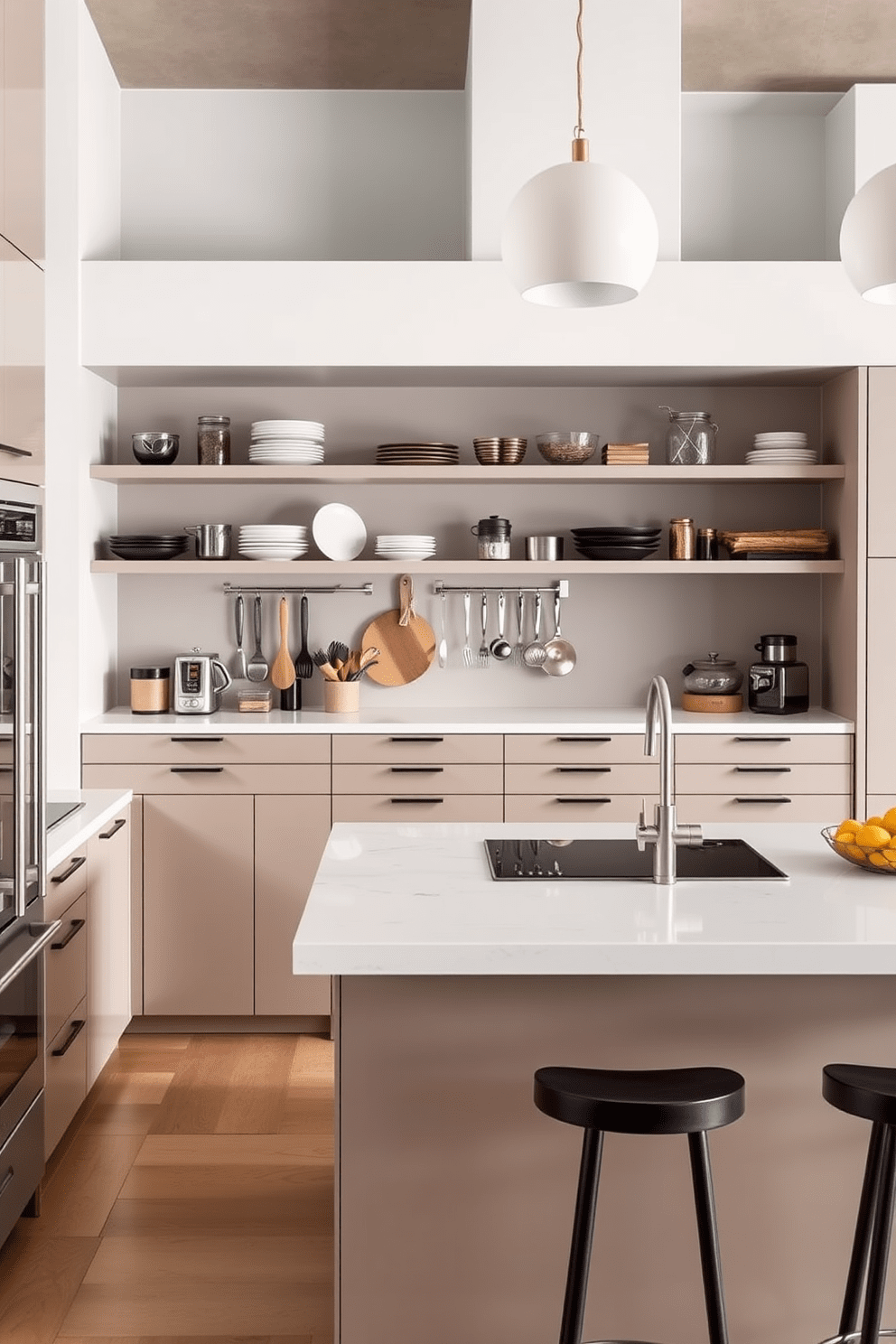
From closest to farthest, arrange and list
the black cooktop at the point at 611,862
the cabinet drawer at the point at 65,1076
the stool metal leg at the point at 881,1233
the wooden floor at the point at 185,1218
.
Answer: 1. the stool metal leg at the point at 881,1233
2. the black cooktop at the point at 611,862
3. the wooden floor at the point at 185,1218
4. the cabinet drawer at the point at 65,1076

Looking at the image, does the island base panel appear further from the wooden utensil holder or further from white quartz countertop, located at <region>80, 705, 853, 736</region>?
the wooden utensil holder

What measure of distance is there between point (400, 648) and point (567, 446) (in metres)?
0.99

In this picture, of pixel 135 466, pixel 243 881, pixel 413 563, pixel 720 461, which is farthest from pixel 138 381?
pixel 720 461

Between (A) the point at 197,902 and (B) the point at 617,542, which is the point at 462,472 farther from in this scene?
(A) the point at 197,902

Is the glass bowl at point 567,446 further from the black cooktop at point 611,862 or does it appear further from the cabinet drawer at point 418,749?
the black cooktop at point 611,862

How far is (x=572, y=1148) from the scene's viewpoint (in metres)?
2.15

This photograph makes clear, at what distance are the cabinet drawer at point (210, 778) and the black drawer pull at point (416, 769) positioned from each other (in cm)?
23

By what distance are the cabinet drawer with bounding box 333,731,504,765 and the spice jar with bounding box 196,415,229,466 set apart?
1.11m

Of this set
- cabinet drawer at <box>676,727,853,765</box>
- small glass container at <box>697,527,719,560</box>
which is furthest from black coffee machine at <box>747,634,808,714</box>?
small glass container at <box>697,527,719,560</box>

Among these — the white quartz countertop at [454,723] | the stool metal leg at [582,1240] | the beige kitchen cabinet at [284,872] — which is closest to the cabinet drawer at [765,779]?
the white quartz countertop at [454,723]

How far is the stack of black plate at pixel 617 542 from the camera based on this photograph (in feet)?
14.6

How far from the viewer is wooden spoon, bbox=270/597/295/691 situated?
15.1 feet

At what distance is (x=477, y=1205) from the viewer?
2.14m

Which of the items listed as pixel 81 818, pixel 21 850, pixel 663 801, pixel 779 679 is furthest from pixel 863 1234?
pixel 779 679
